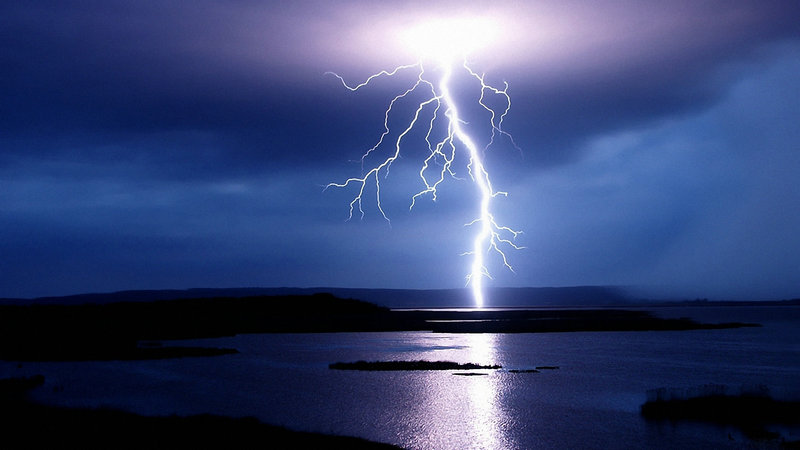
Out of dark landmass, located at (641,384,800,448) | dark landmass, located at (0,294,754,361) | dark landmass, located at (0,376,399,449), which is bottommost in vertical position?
dark landmass, located at (641,384,800,448)

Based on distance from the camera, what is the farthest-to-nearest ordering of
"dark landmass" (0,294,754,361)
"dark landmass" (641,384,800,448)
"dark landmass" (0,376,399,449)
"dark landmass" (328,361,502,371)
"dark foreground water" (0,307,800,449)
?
1. "dark landmass" (0,294,754,361)
2. "dark landmass" (328,361,502,371)
3. "dark landmass" (641,384,800,448)
4. "dark foreground water" (0,307,800,449)
5. "dark landmass" (0,376,399,449)

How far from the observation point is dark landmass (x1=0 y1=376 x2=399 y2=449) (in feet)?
63.5

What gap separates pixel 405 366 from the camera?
133 ft

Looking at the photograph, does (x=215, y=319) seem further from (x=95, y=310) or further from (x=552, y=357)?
(x=552, y=357)

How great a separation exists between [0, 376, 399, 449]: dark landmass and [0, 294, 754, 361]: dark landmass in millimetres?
25335

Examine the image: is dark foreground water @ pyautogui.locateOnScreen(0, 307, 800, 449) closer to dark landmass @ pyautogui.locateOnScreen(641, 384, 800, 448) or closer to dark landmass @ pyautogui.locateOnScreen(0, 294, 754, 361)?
dark landmass @ pyautogui.locateOnScreen(641, 384, 800, 448)

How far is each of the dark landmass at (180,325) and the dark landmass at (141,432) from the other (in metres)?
25.3

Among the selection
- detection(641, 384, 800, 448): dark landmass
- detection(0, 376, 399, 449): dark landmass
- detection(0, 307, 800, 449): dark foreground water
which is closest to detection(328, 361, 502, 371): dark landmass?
detection(0, 307, 800, 449): dark foreground water

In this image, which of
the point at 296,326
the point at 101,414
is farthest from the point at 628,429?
the point at 296,326

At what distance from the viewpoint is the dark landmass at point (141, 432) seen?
63.5ft

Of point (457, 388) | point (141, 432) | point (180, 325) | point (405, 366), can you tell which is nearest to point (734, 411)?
point (457, 388)

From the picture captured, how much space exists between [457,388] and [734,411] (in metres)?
11.5

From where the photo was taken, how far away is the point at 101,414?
2403 centimetres

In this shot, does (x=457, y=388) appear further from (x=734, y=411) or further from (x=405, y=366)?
(x=734, y=411)
